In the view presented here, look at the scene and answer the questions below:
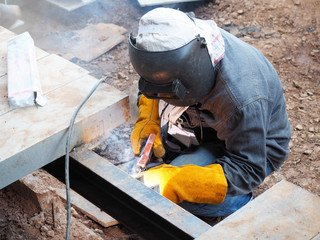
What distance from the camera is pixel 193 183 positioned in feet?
8.44

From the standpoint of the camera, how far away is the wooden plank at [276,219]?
155 centimetres

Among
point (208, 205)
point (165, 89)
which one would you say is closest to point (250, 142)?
point (165, 89)

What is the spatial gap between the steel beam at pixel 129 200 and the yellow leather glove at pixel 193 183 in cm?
45

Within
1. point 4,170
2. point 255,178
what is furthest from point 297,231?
point 4,170

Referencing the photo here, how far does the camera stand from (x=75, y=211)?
343 cm

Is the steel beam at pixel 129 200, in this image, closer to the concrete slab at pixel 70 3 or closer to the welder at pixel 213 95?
the welder at pixel 213 95

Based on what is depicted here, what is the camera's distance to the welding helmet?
2156mm

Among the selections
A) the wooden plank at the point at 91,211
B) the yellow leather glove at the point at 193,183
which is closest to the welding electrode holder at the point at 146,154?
the yellow leather glove at the point at 193,183

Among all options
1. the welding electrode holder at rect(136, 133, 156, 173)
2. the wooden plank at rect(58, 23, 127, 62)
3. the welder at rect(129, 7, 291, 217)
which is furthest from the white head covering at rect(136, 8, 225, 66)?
the wooden plank at rect(58, 23, 127, 62)

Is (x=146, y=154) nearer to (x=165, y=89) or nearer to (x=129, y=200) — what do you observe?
(x=165, y=89)

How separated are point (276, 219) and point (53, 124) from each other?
1225mm

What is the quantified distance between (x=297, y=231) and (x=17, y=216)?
7.48 ft

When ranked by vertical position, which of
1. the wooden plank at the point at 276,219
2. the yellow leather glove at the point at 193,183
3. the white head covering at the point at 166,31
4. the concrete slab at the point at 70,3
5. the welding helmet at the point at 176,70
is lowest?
the concrete slab at the point at 70,3

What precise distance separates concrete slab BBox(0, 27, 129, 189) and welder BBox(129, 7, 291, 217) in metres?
0.26
